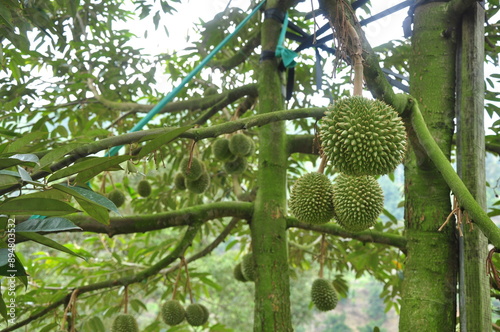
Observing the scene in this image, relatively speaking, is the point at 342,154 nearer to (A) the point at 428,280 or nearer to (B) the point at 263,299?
(A) the point at 428,280

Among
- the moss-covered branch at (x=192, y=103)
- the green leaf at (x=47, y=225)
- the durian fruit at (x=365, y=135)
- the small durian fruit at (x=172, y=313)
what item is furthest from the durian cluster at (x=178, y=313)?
the green leaf at (x=47, y=225)

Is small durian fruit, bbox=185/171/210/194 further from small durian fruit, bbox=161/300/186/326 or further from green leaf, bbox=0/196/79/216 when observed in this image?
green leaf, bbox=0/196/79/216

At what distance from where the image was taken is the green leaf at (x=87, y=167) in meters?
0.62

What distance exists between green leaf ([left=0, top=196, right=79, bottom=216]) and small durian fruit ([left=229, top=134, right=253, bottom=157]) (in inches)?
59.9

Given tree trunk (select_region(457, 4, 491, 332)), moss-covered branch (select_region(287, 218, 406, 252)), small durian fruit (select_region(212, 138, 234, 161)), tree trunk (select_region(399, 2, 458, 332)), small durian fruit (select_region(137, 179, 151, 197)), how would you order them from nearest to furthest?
tree trunk (select_region(457, 4, 491, 332)) < tree trunk (select_region(399, 2, 458, 332)) < moss-covered branch (select_region(287, 218, 406, 252)) < small durian fruit (select_region(212, 138, 234, 161)) < small durian fruit (select_region(137, 179, 151, 197))

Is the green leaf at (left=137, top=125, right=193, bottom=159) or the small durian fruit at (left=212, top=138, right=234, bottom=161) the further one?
the small durian fruit at (left=212, top=138, right=234, bottom=161)

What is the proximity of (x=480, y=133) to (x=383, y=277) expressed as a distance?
1718mm

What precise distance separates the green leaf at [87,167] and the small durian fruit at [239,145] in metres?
1.43

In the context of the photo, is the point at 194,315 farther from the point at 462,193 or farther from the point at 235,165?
the point at 462,193

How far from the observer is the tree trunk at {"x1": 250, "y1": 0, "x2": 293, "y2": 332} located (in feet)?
5.32

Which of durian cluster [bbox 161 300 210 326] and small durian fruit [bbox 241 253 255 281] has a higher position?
small durian fruit [bbox 241 253 255 281]

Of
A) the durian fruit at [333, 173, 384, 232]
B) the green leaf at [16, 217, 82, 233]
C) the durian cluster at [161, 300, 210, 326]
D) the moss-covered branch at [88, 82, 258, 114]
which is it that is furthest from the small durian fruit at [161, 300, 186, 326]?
the green leaf at [16, 217, 82, 233]

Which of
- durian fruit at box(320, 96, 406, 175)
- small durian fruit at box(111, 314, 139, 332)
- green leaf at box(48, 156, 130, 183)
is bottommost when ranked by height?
small durian fruit at box(111, 314, 139, 332)

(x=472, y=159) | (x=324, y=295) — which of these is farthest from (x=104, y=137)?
(x=472, y=159)
